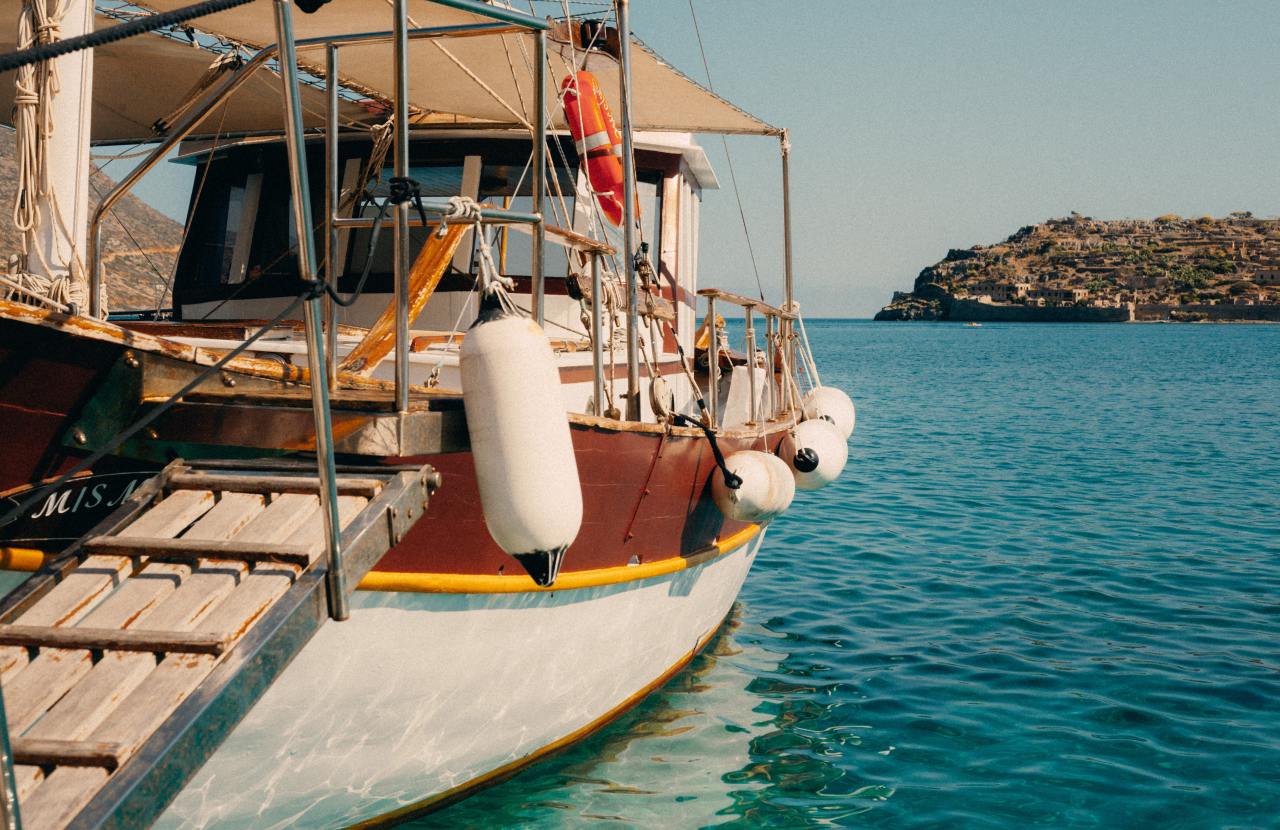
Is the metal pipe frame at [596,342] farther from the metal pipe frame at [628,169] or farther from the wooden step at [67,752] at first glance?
the wooden step at [67,752]

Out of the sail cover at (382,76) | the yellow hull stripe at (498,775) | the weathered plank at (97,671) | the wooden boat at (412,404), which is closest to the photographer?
the weathered plank at (97,671)

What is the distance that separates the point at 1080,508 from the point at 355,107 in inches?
434

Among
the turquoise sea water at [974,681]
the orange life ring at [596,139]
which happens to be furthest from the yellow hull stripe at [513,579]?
the orange life ring at [596,139]

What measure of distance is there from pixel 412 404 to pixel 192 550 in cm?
91

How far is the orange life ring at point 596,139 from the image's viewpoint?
6031 mm

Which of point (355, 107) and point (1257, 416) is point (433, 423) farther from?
point (1257, 416)

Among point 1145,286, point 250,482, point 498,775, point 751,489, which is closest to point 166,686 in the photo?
point 250,482

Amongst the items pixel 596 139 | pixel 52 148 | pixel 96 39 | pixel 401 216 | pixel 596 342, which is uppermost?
pixel 596 139

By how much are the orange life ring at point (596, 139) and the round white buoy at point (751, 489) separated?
1596 mm

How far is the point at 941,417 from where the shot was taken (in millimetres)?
29734

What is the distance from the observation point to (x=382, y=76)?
7441mm

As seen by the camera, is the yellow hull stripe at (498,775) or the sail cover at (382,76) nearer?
the yellow hull stripe at (498,775)

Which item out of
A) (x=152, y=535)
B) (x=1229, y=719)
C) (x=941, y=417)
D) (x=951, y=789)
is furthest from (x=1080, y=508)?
(x=941, y=417)

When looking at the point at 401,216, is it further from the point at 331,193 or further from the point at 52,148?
the point at 52,148
